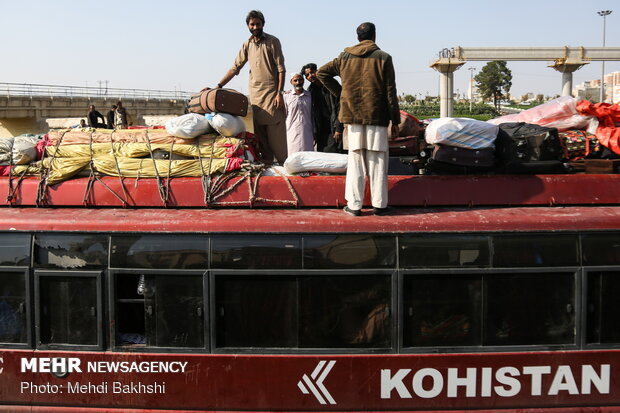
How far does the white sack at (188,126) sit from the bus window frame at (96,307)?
1172 mm

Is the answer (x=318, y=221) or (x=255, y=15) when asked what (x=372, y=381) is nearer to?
(x=318, y=221)

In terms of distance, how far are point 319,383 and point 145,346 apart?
42.8 inches

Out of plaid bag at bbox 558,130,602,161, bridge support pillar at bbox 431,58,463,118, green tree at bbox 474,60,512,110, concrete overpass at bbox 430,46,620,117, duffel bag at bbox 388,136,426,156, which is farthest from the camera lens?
green tree at bbox 474,60,512,110

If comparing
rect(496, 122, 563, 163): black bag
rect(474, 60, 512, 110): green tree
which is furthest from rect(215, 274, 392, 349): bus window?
rect(474, 60, 512, 110): green tree

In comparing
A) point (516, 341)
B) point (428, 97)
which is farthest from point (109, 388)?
point (428, 97)

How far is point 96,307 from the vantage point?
3756mm

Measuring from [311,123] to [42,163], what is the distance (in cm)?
280

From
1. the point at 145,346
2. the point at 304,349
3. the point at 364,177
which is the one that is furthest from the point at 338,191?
the point at 145,346

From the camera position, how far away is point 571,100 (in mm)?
4625

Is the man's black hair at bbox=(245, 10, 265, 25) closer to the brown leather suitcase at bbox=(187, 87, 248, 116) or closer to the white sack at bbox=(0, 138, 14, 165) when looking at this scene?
the brown leather suitcase at bbox=(187, 87, 248, 116)

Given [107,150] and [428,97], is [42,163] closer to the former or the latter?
[107,150]

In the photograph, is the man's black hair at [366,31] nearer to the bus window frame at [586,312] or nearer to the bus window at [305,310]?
the bus window at [305,310]

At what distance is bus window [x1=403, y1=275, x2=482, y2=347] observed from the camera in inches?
143

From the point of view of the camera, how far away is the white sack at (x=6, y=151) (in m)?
4.34
